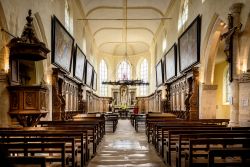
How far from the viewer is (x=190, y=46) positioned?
13836 millimetres

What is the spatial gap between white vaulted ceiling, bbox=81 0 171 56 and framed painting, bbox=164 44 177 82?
3830mm

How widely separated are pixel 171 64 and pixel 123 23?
24.7 ft

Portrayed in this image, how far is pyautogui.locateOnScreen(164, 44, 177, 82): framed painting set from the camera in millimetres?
17406

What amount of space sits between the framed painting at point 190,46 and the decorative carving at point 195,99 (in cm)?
57

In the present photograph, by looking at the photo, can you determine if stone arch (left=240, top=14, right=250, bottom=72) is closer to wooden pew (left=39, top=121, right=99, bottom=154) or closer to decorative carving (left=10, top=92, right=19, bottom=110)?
wooden pew (left=39, top=121, right=99, bottom=154)

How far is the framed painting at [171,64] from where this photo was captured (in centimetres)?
1741

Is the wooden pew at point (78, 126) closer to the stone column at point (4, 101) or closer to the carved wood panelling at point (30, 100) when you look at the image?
the carved wood panelling at point (30, 100)

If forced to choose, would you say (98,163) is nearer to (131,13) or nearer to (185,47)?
(185,47)

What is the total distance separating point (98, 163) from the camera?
642cm

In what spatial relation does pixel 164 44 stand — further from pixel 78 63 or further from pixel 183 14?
pixel 78 63

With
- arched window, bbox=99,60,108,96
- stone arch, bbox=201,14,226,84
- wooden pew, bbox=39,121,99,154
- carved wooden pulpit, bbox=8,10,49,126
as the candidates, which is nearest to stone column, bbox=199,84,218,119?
stone arch, bbox=201,14,226,84

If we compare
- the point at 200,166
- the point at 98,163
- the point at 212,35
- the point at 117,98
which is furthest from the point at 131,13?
the point at 200,166

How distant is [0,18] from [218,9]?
775cm

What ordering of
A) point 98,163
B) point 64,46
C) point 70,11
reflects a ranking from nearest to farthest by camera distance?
point 98,163 < point 64,46 < point 70,11
